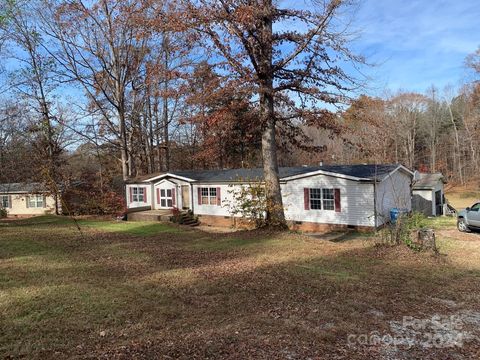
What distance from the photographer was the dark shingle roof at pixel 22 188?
29.1m

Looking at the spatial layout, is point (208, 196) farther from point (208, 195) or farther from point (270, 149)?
point (270, 149)

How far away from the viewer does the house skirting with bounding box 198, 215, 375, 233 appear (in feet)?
60.0

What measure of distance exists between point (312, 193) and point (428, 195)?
10632 millimetres

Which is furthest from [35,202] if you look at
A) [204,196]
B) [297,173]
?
[297,173]

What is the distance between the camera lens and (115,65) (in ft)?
86.9

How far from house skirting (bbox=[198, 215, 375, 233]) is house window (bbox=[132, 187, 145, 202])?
6.02 metres

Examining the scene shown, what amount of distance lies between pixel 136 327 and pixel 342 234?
1491cm

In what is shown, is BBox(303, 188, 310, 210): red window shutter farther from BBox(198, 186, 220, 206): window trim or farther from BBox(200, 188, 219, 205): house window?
BBox(200, 188, 219, 205): house window

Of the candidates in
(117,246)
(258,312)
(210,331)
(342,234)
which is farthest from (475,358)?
(342,234)

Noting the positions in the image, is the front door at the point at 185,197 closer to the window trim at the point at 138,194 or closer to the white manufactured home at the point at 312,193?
the white manufactured home at the point at 312,193

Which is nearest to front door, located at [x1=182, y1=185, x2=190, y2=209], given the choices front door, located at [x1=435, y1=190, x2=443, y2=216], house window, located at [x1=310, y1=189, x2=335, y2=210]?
house window, located at [x1=310, y1=189, x2=335, y2=210]

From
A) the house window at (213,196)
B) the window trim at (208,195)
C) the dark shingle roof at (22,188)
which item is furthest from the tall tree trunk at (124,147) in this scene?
the house window at (213,196)

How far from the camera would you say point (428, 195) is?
25344 mm

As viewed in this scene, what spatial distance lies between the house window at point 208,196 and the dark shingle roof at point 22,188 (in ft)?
45.8
